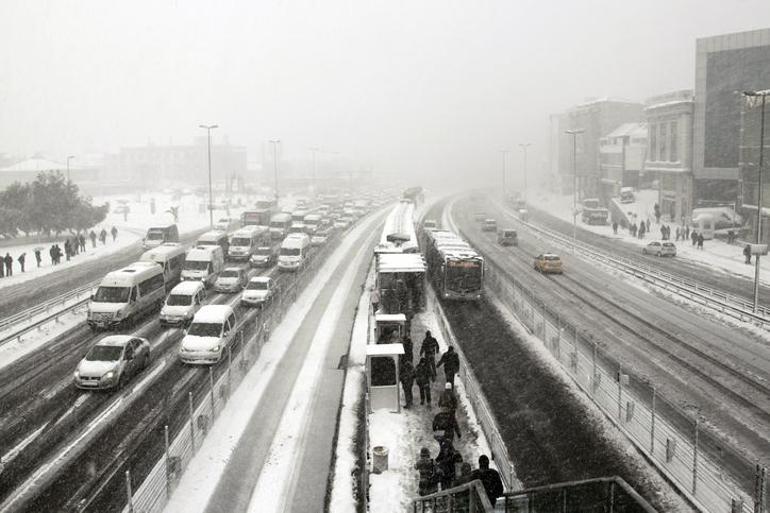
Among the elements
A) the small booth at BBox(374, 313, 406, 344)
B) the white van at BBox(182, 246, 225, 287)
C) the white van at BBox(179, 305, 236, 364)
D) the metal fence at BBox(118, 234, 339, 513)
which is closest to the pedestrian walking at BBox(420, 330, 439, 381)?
the small booth at BBox(374, 313, 406, 344)

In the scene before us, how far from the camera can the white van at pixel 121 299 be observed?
29.0m

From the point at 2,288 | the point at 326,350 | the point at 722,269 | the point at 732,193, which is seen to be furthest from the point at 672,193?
the point at 2,288

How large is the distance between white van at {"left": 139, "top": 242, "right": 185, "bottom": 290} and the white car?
4.77 meters

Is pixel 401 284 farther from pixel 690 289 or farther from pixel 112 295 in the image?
pixel 690 289

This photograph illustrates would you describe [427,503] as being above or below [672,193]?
below

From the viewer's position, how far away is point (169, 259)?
3806 centimetres

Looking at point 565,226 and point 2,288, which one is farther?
point 565,226

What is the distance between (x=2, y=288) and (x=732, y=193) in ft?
220

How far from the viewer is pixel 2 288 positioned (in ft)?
130

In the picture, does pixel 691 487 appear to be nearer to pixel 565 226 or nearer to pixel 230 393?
pixel 230 393

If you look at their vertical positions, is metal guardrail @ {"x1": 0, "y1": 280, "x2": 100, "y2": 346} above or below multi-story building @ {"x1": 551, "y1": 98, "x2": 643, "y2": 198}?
below

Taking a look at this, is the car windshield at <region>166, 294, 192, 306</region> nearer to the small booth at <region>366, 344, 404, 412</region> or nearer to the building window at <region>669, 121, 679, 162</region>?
the small booth at <region>366, 344, 404, 412</region>

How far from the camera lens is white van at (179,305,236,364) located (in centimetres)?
2464

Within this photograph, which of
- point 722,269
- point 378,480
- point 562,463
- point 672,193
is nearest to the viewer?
point 378,480
